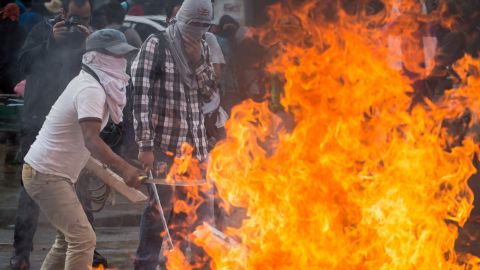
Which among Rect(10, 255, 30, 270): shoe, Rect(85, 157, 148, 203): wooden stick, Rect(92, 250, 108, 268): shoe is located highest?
Rect(85, 157, 148, 203): wooden stick

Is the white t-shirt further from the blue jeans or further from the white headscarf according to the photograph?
the blue jeans

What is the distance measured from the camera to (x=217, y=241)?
229 inches

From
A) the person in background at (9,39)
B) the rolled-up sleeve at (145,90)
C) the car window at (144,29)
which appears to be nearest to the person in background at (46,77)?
the rolled-up sleeve at (145,90)

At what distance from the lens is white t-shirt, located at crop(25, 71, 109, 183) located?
5.95 m

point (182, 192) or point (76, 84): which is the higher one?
point (76, 84)

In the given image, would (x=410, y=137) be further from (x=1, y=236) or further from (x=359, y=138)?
(x=1, y=236)

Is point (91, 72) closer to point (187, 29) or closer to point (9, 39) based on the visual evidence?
point (187, 29)

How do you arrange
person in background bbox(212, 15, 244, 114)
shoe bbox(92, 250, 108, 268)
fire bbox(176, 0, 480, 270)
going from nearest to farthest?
fire bbox(176, 0, 480, 270) → shoe bbox(92, 250, 108, 268) → person in background bbox(212, 15, 244, 114)

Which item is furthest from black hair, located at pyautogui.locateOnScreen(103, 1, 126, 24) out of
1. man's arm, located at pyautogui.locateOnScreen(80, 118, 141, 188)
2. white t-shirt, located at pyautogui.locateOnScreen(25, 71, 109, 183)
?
man's arm, located at pyautogui.locateOnScreen(80, 118, 141, 188)

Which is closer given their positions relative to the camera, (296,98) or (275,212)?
(275,212)

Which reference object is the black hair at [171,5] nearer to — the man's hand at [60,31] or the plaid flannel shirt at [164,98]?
the man's hand at [60,31]

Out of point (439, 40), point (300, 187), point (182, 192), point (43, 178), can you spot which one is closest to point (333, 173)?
point (300, 187)

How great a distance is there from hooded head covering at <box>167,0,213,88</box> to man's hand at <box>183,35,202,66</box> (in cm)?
3

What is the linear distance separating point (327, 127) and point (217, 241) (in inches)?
40.0
